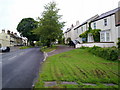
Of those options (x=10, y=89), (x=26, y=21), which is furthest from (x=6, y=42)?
(x=10, y=89)

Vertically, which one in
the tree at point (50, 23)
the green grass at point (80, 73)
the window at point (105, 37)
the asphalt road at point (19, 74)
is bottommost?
the asphalt road at point (19, 74)

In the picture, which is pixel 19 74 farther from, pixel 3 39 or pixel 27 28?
pixel 3 39

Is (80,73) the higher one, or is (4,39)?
(4,39)

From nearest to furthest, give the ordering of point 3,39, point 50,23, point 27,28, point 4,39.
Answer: point 50,23, point 27,28, point 3,39, point 4,39

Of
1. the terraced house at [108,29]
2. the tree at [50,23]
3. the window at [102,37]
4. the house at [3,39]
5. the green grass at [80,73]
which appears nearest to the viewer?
the green grass at [80,73]

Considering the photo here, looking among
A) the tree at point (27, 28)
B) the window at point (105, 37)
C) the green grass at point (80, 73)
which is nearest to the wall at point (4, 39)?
the tree at point (27, 28)

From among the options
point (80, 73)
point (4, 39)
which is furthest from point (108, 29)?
point (4, 39)

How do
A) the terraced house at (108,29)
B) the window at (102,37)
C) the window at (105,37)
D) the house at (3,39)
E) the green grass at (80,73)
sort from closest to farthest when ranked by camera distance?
the green grass at (80,73)
the terraced house at (108,29)
the window at (105,37)
the window at (102,37)
the house at (3,39)

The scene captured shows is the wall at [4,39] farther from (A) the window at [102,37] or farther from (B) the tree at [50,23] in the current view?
(A) the window at [102,37]

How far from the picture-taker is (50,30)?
88.8 ft

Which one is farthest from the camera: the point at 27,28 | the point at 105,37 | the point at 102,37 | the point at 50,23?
the point at 27,28

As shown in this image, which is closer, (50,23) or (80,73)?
(80,73)

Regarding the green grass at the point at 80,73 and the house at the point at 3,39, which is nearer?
the green grass at the point at 80,73

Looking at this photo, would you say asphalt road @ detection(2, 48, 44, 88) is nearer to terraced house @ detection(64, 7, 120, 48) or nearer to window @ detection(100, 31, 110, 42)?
terraced house @ detection(64, 7, 120, 48)
